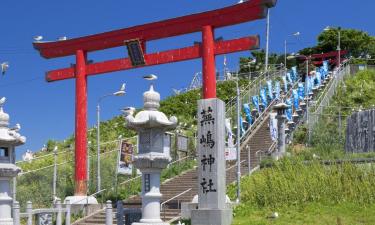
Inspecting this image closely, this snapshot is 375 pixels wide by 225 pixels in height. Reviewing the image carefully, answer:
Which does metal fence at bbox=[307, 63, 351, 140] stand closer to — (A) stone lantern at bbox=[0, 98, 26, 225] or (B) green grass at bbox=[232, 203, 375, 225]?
(B) green grass at bbox=[232, 203, 375, 225]

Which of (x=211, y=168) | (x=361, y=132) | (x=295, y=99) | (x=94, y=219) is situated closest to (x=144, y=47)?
(x=94, y=219)

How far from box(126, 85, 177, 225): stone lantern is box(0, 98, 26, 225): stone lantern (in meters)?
4.39

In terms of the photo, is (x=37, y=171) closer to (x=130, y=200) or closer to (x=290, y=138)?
(x=130, y=200)

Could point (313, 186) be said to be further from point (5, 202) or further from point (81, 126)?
point (81, 126)

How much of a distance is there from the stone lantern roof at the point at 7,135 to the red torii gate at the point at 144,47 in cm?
865

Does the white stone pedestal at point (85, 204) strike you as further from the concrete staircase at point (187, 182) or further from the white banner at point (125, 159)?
the white banner at point (125, 159)

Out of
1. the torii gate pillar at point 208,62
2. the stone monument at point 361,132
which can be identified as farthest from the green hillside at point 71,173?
the stone monument at point 361,132

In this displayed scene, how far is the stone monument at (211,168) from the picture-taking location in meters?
18.1

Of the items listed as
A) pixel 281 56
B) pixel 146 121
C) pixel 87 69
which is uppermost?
pixel 281 56

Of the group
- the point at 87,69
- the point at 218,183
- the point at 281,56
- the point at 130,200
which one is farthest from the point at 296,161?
the point at 281,56

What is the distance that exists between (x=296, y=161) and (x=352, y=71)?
30305 mm

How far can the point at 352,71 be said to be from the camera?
166ft

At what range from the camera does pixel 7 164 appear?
56.0ft

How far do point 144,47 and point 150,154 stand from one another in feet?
46.4
